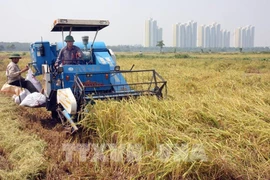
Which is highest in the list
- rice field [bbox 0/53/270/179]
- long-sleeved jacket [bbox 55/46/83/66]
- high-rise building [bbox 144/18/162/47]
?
high-rise building [bbox 144/18/162/47]

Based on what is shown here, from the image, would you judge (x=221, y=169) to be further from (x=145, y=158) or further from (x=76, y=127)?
(x=76, y=127)

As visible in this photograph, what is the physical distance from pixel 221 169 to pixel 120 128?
1.70 meters

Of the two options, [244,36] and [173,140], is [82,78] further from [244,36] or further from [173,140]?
[244,36]

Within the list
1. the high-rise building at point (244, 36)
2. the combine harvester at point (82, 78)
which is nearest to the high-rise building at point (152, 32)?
the high-rise building at point (244, 36)

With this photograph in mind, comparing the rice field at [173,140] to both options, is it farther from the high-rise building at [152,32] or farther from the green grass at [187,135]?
the high-rise building at [152,32]

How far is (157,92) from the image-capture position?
5.53 metres

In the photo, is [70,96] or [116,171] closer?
[116,171]

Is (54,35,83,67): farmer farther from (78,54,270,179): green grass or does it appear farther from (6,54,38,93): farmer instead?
(78,54,270,179): green grass

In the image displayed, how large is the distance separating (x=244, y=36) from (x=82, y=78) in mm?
208326

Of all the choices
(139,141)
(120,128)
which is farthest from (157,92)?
(139,141)

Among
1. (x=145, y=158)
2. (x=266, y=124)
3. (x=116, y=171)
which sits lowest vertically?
(x=116, y=171)

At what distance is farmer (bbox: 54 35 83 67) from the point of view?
20.9ft

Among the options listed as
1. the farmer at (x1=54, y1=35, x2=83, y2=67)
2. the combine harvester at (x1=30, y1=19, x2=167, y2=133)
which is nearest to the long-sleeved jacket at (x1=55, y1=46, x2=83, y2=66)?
the farmer at (x1=54, y1=35, x2=83, y2=67)

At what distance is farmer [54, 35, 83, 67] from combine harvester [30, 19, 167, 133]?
0.44ft
